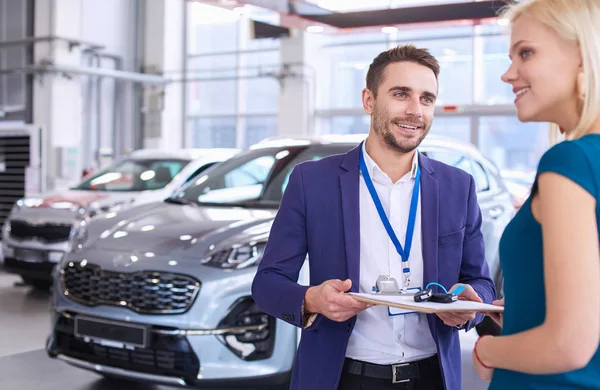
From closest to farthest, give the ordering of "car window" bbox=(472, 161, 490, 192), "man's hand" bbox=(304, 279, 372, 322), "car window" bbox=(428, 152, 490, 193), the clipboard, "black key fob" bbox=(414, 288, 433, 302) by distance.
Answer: the clipboard, "black key fob" bbox=(414, 288, 433, 302), "man's hand" bbox=(304, 279, 372, 322), "car window" bbox=(428, 152, 490, 193), "car window" bbox=(472, 161, 490, 192)

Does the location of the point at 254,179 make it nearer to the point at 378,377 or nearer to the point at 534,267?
the point at 378,377

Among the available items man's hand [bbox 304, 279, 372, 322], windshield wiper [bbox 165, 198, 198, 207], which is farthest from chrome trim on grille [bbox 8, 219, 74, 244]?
man's hand [bbox 304, 279, 372, 322]

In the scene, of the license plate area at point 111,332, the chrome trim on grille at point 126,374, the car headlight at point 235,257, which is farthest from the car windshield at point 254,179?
the chrome trim on grille at point 126,374

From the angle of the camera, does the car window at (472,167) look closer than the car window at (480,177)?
Yes

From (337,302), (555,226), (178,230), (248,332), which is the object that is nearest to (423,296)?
(337,302)

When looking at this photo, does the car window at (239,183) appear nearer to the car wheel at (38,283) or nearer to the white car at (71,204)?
the white car at (71,204)

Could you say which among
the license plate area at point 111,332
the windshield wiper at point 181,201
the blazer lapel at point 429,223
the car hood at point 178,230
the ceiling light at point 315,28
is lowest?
the license plate area at point 111,332

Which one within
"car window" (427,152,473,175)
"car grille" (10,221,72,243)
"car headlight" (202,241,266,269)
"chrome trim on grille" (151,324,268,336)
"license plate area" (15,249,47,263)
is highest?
"car window" (427,152,473,175)

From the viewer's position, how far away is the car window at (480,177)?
17.8 ft

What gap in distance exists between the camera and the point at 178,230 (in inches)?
159

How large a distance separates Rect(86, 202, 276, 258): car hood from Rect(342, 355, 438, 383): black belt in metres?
1.93

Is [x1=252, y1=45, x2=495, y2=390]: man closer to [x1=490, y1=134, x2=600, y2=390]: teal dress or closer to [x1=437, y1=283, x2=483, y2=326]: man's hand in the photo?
[x1=437, y1=283, x2=483, y2=326]: man's hand

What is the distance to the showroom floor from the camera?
15.1ft

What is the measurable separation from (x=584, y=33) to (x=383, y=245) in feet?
3.03
